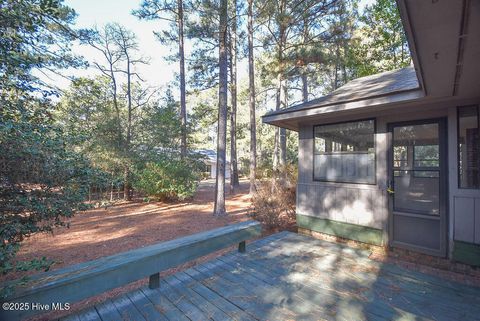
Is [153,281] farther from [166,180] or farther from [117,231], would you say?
[166,180]

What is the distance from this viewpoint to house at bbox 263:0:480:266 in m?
3.34

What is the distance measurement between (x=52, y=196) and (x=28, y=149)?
0.43 metres

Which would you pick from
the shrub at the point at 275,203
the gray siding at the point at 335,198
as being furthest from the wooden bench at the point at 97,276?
the gray siding at the point at 335,198

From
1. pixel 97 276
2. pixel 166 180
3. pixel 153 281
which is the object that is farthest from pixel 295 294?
pixel 166 180

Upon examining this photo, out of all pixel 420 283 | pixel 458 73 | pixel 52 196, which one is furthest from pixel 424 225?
pixel 52 196

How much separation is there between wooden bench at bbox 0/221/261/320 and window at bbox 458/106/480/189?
3.82 meters

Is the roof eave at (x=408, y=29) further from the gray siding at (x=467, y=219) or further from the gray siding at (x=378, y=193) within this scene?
the gray siding at (x=467, y=219)

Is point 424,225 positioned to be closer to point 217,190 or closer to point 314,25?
point 217,190

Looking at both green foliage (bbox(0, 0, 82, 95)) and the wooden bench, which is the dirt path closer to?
the wooden bench

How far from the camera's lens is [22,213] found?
1724 mm

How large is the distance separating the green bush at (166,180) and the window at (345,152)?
241 inches

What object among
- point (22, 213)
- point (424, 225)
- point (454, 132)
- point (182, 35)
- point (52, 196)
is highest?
point (182, 35)

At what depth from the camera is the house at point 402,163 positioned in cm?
334

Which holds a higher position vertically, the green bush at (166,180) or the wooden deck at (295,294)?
the green bush at (166,180)
